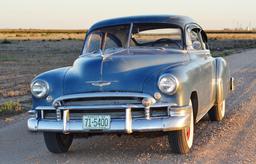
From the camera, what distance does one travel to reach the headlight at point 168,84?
6039 mm

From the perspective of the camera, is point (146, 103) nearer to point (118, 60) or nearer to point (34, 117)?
point (118, 60)

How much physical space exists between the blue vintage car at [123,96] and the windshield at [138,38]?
3.4 inches

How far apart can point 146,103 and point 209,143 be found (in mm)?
1632

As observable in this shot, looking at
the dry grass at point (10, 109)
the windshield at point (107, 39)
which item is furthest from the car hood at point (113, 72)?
the dry grass at point (10, 109)

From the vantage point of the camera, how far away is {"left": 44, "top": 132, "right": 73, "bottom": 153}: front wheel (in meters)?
6.68

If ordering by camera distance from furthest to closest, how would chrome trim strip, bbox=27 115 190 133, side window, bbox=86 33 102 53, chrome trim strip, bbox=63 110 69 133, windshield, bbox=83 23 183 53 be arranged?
1. side window, bbox=86 33 102 53
2. windshield, bbox=83 23 183 53
3. chrome trim strip, bbox=63 110 69 133
4. chrome trim strip, bbox=27 115 190 133

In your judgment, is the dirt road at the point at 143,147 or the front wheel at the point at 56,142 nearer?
the dirt road at the point at 143,147

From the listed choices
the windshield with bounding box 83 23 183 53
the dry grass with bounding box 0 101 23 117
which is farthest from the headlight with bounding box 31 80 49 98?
the dry grass with bounding box 0 101 23 117

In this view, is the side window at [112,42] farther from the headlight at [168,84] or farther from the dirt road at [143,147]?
the headlight at [168,84]

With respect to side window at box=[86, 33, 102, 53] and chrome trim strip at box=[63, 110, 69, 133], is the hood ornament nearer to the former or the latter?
chrome trim strip at box=[63, 110, 69, 133]

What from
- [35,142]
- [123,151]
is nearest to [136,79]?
[123,151]

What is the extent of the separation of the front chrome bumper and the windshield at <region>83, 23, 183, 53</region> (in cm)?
152

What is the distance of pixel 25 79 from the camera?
18672mm

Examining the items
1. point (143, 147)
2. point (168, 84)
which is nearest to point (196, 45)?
point (143, 147)
